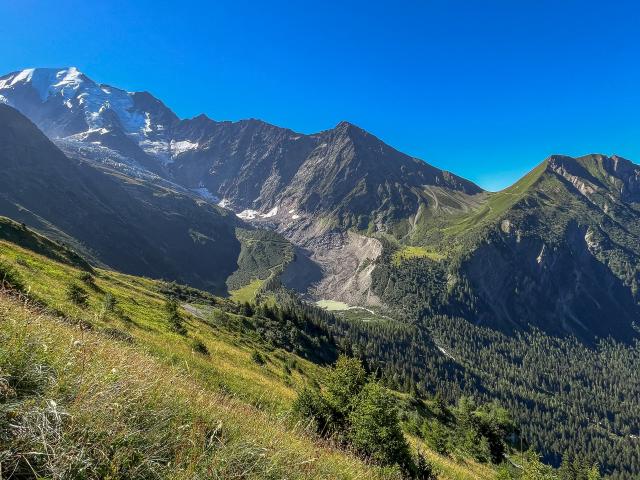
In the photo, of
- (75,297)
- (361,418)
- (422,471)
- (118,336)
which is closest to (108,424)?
A: (118,336)

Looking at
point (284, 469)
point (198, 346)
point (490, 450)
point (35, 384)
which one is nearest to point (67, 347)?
point (35, 384)

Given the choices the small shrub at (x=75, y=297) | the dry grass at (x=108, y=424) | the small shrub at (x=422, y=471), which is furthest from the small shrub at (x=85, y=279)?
the dry grass at (x=108, y=424)

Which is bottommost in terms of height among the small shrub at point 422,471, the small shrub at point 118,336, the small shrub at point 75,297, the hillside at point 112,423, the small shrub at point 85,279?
the small shrub at point 85,279

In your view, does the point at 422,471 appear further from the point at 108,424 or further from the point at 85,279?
the point at 85,279

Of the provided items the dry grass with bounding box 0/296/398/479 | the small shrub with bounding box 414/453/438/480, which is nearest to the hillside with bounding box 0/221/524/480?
the dry grass with bounding box 0/296/398/479

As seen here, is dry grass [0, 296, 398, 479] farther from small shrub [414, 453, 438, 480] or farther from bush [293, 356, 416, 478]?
small shrub [414, 453, 438, 480]

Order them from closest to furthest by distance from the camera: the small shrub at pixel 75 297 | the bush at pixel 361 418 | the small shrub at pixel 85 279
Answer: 1. the bush at pixel 361 418
2. the small shrub at pixel 75 297
3. the small shrub at pixel 85 279

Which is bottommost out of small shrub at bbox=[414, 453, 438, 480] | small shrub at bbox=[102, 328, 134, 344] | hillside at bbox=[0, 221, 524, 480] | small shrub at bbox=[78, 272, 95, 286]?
small shrub at bbox=[78, 272, 95, 286]

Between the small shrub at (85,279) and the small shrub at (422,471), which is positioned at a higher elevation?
the small shrub at (422,471)

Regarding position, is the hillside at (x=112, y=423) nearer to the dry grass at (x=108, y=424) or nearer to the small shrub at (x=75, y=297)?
the dry grass at (x=108, y=424)

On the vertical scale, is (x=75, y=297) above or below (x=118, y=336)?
below

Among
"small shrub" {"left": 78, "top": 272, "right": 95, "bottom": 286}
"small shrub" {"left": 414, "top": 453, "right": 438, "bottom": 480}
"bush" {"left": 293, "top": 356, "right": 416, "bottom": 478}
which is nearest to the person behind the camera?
"bush" {"left": 293, "top": 356, "right": 416, "bottom": 478}

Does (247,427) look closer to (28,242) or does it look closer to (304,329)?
(28,242)

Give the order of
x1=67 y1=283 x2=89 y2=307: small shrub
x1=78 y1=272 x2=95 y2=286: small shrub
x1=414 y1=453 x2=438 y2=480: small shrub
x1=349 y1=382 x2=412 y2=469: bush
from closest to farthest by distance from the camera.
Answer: x1=349 y1=382 x2=412 y2=469: bush < x1=414 y1=453 x2=438 y2=480: small shrub < x1=67 y1=283 x2=89 y2=307: small shrub < x1=78 y1=272 x2=95 y2=286: small shrub
